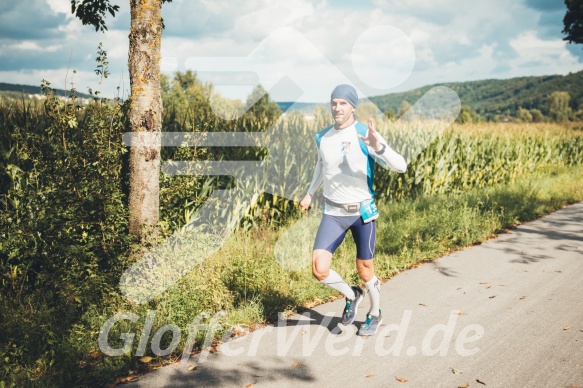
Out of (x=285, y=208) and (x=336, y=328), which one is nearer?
(x=336, y=328)

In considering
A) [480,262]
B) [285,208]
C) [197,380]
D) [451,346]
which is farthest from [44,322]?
[480,262]

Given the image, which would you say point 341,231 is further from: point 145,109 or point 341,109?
point 145,109

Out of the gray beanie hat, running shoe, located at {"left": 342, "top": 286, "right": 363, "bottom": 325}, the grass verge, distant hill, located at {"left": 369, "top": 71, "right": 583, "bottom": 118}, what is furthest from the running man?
distant hill, located at {"left": 369, "top": 71, "right": 583, "bottom": 118}

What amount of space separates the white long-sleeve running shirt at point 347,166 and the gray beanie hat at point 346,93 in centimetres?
22

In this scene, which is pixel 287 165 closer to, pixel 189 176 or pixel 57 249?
pixel 189 176

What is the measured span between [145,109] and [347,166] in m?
2.53

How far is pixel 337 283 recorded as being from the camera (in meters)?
4.73

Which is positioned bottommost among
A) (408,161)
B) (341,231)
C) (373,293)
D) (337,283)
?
(373,293)

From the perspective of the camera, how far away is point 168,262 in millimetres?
5586

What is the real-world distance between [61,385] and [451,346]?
3.31 metres

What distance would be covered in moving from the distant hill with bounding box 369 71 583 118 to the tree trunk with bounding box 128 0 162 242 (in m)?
81.2

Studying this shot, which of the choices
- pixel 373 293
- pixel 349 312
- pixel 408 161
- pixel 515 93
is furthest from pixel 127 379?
pixel 515 93

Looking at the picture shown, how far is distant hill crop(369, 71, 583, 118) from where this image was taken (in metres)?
93.8

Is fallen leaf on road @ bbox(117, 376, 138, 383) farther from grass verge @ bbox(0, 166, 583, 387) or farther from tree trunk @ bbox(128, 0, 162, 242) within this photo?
tree trunk @ bbox(128, 0, 162, 242)
